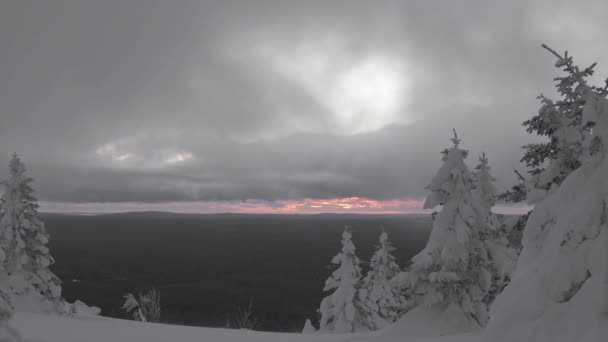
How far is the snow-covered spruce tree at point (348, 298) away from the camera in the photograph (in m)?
30.0

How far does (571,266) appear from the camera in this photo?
5891 millimetres

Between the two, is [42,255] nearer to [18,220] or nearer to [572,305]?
[18,220]

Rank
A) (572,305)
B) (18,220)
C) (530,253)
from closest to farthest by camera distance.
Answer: (572,305) → (530,253) → (18,220)

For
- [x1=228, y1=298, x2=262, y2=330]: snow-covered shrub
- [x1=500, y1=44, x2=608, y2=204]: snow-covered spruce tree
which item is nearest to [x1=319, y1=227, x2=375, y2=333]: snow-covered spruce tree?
[x1=228, y1=298, x2=262, y2=330]: snow-covered shrub

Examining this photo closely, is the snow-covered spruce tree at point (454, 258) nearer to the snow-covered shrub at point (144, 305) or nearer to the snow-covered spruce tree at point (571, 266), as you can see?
the snow-covered spruce tree at point (571, 266)

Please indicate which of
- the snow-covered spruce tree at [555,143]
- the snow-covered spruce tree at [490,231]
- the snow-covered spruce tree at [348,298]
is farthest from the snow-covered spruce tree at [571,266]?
the snow-covered spruce tree at [348,298]

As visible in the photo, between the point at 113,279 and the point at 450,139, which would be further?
the point at 113,279

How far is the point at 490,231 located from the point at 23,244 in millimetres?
25455

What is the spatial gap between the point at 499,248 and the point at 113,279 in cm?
14884

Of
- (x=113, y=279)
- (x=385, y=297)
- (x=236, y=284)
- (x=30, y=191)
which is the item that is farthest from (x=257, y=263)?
(x=30, y=191)

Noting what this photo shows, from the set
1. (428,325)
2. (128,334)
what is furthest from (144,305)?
(428,325)

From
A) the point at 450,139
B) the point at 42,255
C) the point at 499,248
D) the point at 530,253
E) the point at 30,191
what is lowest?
the point at 42,255

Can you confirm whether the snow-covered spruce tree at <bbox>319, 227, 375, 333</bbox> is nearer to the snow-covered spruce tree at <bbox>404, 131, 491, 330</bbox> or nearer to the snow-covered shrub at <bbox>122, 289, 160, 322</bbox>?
the snow-covered spruce tree at <bbox>404, 131, 491, 330</bbox>

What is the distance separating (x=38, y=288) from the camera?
23766mm
